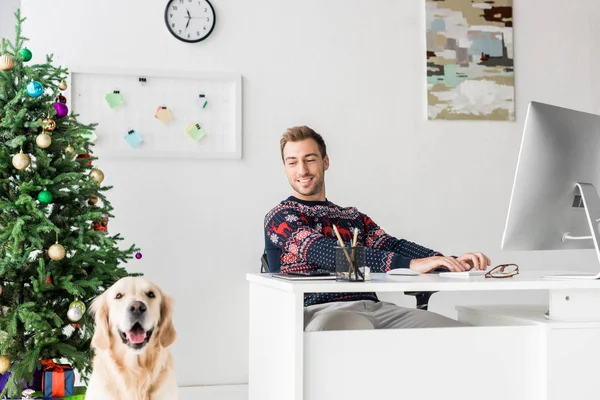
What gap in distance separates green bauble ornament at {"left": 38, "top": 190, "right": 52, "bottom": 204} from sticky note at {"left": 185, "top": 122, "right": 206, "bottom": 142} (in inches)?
48.3

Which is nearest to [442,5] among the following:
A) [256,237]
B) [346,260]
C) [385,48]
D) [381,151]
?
[385,48]

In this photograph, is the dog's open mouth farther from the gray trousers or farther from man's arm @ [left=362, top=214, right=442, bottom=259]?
man's arm @ [left=362, top=214, right=442, bottom=259]

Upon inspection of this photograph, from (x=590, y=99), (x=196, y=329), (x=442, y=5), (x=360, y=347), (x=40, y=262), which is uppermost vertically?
(x=442, y=5)

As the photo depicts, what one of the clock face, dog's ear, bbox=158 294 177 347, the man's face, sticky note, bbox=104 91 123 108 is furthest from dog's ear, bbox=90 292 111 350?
the clock face

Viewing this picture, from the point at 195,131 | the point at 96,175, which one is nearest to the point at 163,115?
the point at 195,131

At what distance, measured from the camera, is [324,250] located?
2.34m

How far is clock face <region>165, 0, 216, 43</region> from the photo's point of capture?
12.3 feet

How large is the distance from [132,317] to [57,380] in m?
0.71

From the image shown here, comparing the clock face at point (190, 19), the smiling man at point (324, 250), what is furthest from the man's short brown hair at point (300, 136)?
the clock face at point (190, 19)

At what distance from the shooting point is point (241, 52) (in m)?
Result: 3.83

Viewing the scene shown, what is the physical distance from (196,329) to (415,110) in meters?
1.71

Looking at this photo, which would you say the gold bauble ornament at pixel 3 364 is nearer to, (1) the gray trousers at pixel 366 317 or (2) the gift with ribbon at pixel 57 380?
(2) the gift with ribbon at pixel 57 380

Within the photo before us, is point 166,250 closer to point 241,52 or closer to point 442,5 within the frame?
point 241,52

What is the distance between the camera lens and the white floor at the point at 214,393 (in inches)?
138
